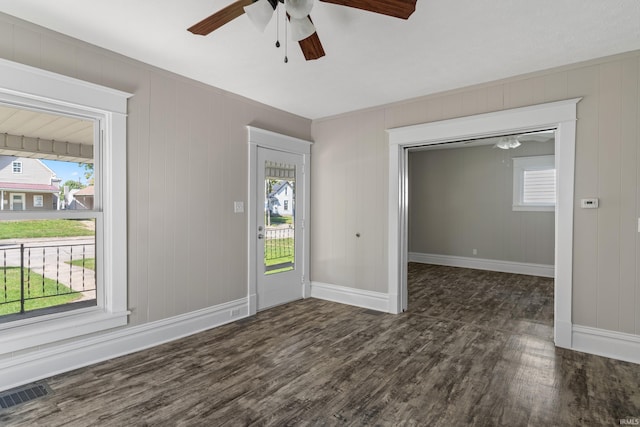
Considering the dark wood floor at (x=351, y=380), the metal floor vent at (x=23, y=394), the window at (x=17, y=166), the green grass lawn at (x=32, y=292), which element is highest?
the window at (x=17, y=166)

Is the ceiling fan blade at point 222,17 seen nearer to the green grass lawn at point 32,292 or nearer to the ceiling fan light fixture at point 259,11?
the ceiling fan light fixture at point 259,11

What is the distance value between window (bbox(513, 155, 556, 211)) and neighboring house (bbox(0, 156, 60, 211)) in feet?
24.2

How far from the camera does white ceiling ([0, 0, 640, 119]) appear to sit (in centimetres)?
233

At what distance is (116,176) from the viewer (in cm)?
301

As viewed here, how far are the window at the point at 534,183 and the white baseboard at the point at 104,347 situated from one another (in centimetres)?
597

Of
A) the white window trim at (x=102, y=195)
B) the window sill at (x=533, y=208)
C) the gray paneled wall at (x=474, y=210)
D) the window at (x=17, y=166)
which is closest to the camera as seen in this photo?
the white window trim at (x=102, y=195)

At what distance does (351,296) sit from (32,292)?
137 inches

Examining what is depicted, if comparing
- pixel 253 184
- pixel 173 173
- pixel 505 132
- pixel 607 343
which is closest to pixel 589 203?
pixel 505 132

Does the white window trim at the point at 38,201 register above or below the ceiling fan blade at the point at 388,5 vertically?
below

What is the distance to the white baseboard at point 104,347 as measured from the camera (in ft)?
8.28

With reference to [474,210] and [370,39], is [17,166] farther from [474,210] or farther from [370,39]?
[474,210]

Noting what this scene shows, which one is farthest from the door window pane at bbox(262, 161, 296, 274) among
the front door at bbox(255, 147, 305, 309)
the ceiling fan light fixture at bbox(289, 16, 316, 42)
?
the ceiling fan light fixture at bbox(289, 16, 316, 42)

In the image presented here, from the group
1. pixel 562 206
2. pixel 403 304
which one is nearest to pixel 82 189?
pixel 403 304

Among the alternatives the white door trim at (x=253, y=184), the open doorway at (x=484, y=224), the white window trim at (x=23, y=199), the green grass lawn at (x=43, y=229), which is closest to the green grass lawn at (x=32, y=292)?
the green grass lawn at (x=43, y=229)
